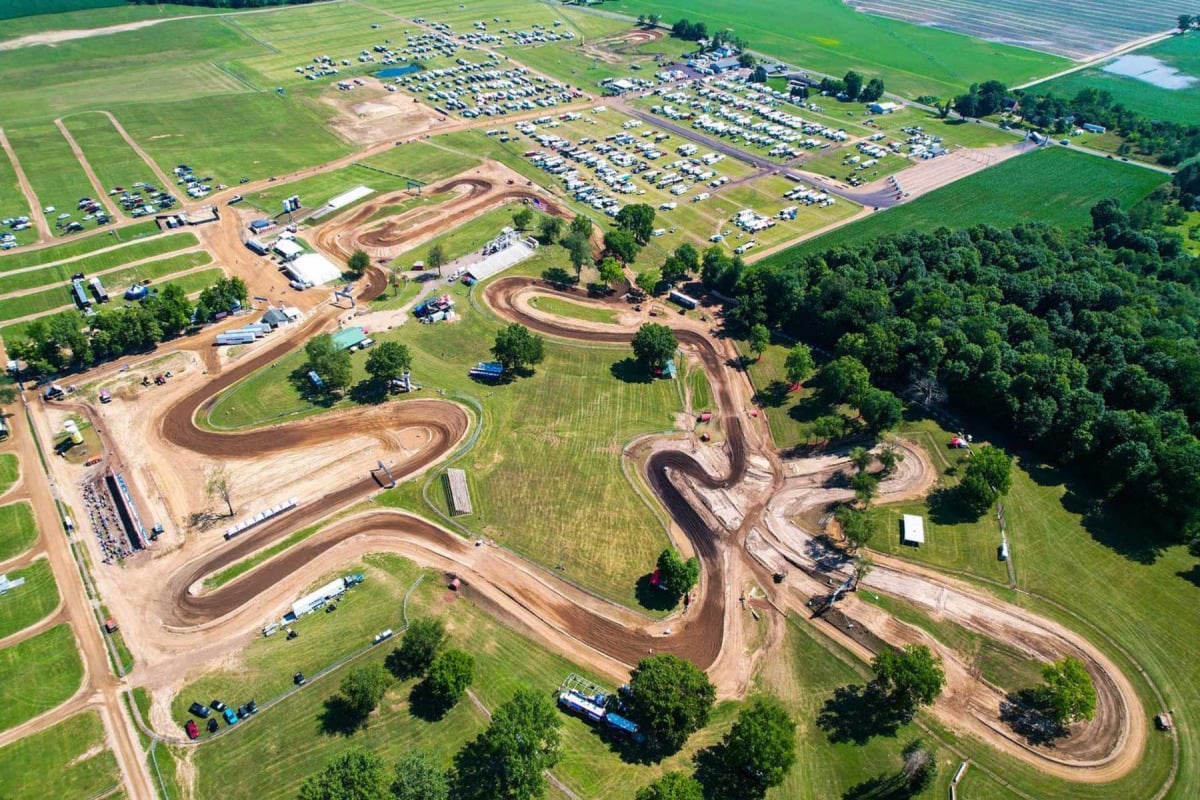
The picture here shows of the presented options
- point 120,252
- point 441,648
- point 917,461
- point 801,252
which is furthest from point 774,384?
point 120,252

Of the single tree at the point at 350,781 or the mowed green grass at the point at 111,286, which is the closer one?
the single tree at the point at 350,781

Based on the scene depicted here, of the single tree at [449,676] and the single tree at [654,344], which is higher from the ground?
the single tree at [654,344]

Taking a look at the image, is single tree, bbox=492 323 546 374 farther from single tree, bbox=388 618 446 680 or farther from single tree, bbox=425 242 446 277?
single tree, bbox=388 618 446 680


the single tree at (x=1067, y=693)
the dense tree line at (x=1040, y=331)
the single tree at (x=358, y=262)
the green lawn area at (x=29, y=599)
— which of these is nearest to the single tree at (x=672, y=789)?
the single tree at (x=1067, y=693)

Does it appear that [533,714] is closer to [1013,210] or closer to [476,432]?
[476,432]

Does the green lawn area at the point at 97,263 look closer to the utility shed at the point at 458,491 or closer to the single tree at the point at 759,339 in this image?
the utility shed at the point at 458,491

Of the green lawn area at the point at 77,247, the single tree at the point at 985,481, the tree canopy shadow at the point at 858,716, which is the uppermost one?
the green lawn area at the point at 77,247

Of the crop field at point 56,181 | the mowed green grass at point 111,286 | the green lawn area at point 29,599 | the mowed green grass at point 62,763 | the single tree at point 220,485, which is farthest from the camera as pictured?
the crop field at point 56,181
